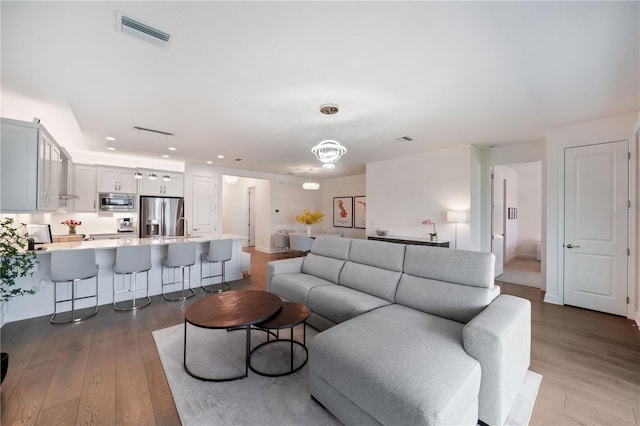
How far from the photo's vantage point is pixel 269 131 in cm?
409

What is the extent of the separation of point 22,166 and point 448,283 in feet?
15.9

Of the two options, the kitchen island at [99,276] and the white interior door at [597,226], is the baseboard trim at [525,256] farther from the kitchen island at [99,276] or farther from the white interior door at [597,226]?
the kitchen island at [99,276]

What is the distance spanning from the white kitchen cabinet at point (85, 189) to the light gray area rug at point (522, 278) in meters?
8.89

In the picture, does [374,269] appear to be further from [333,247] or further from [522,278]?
[522,278]

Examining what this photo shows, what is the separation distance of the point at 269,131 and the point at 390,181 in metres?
3.27

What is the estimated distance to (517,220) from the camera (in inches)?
316

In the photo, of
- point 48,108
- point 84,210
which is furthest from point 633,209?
point 84,210

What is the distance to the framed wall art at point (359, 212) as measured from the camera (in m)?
8.45

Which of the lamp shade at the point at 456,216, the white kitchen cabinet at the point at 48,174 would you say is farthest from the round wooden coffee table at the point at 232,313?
the lamp shade at the point at 456,216

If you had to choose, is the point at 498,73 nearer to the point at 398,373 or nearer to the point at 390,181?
the point at 398,373

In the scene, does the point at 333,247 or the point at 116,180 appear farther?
the point at 116,180

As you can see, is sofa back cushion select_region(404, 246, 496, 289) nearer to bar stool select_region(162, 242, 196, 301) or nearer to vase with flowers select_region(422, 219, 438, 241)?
vase with flowers select_region(422, 219, 438, 241)

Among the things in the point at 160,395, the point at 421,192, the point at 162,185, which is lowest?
the point at 160,395

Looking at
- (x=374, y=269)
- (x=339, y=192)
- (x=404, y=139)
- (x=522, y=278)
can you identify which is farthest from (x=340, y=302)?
(x=339, y=192)
